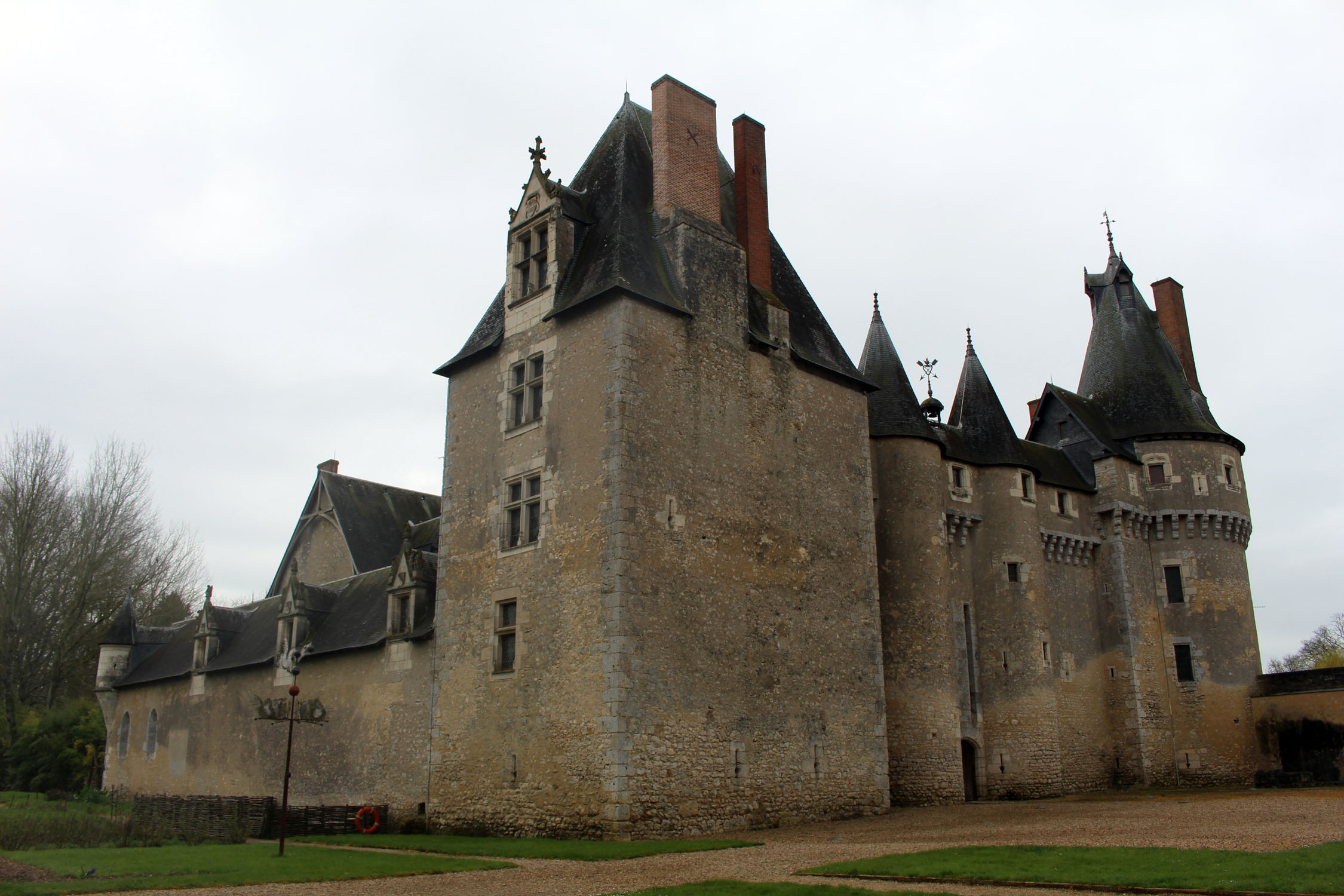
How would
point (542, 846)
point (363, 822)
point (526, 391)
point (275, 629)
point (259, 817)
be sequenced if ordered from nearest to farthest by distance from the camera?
point (542, 846) < point (259, 817) < point (526, 391) < point (363, 822) < point (275, 629)

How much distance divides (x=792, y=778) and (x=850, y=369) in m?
8.82

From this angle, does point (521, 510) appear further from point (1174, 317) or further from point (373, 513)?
point (1174, 317)

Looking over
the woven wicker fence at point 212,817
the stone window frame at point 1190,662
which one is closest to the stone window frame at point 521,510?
the woven wicker fence at point 212,817

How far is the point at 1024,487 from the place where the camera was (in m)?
27.9

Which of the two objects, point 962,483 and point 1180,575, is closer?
point 962,483

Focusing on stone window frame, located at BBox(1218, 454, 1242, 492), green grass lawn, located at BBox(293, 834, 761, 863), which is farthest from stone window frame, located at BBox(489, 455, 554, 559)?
stone window frame, located at BBox(1218, 454, 1242, 492)

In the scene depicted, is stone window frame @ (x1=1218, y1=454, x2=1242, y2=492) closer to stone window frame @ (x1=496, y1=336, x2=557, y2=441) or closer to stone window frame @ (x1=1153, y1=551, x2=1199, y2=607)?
stone window frame @ (x1=1153, y1=551, x2=1199, y2=607)

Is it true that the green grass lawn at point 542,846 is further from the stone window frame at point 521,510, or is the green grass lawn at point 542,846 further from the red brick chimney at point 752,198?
the red brick chimney at point 752,198

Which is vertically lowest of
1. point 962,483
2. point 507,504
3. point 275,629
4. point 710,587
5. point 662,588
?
point 662,588

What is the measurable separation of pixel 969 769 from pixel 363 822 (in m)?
14.7

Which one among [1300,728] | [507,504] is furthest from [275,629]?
[1300,728]

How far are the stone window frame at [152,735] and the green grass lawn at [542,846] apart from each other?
14.5 m

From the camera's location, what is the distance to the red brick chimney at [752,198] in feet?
71.2

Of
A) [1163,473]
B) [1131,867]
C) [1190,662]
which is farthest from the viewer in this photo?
[1163,473]
